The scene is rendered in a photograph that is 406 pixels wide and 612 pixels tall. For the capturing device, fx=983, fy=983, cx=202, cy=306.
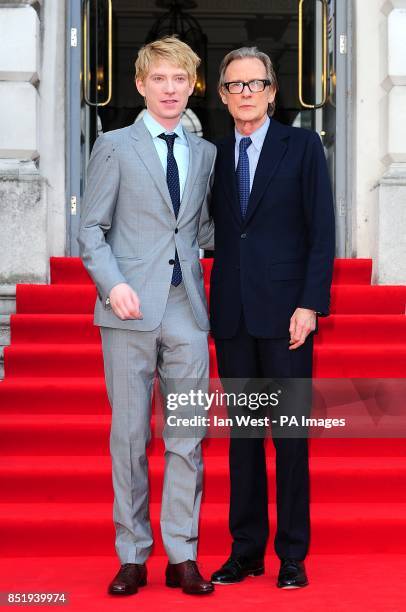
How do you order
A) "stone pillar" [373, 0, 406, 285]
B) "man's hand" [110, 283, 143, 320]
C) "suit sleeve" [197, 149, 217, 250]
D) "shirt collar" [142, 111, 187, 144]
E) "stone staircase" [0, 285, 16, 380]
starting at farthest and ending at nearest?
"stone pillar" [373, 0, 406, 285] → "stone staircase" [0, 285, 16, 380] → "suit sleeve" [197, 149, 217, 250] → "shirt collar" [142, 111, 187, 144] → "man's hand" [110, 283, 143, 320]

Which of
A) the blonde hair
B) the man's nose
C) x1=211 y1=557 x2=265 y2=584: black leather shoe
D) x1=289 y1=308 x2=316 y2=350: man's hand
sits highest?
the blonde hair

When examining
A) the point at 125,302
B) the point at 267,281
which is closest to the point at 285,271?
the point at 267,281

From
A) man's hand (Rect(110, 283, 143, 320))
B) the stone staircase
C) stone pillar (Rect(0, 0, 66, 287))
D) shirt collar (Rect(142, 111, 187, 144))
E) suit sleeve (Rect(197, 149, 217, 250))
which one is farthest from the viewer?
stone pillar (Rect(0, 0, 66, 287))

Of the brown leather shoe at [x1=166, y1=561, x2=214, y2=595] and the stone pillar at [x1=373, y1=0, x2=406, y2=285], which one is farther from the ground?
the stone pillar at [x1=373, y1=0, x2=406, y2=285]

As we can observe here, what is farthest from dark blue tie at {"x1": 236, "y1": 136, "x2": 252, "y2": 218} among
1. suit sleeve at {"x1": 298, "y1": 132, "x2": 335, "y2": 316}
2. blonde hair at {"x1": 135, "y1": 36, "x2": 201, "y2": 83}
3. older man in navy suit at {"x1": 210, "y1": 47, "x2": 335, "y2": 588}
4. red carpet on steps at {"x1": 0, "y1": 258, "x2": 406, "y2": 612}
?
red carpet on steps at {"x1": 0, "y1": 258, "x2": 406, "y2": 612}

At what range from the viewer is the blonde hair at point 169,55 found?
351 centimetres

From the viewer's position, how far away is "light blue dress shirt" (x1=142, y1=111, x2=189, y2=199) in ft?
11.9

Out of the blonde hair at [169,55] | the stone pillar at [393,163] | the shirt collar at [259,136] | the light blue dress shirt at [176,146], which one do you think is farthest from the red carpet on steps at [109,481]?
the blonde hair at [169,55]

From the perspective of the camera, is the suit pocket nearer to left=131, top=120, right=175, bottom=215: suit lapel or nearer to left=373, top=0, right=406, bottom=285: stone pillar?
left=131, top=120, right=175, bottom=215: suit lapel

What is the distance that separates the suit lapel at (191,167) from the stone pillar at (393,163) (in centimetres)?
306

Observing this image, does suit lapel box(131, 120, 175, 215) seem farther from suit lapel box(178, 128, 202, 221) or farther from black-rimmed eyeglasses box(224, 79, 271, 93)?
black-rimmed eyeglasses box(224, 79, 271, 93)

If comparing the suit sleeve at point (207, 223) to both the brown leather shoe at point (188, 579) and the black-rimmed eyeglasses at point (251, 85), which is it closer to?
the black-rimmed eyeglasses at point (251, 85)

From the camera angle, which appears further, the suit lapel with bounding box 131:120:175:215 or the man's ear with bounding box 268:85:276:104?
the man's ear with bounding box 268:85:276:104

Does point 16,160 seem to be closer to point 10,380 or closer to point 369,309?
point 10,380
